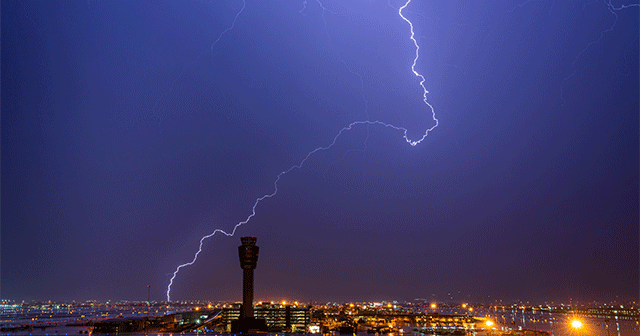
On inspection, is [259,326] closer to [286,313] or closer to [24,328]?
[286,313]

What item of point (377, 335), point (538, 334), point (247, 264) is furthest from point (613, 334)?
point (247, 264)

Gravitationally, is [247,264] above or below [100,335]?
above

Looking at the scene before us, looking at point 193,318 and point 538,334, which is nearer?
point 538,334

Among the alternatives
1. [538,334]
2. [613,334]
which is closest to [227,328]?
[538,334]

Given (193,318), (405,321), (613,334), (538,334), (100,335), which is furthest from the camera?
(405,321)

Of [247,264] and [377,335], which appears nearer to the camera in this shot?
Answer: [377,335]

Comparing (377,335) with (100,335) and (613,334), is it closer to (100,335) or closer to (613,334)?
(100,335)

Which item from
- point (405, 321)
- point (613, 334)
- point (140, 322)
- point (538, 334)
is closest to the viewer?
point (538, 334)

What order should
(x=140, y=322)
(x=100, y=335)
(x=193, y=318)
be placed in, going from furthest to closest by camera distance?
(x=193, y=318)
(x=140, y=322)
(x=100, y=335)

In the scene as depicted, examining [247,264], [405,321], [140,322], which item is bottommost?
[405,321]
